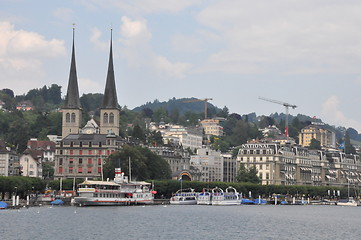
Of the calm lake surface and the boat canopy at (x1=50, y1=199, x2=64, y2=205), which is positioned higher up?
the boat canopy at (x1=50, y1=199, x2=64, y2=205)

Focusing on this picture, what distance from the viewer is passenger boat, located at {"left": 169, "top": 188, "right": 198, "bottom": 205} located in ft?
560

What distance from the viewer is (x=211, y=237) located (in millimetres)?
91500

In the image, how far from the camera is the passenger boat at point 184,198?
17062 cm

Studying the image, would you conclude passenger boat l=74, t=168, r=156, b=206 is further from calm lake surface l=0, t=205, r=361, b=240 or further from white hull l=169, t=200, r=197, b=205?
calm lake surface l=0, t=205, r=361, b=240

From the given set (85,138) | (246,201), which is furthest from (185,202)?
(85,138)

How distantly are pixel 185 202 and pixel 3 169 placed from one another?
161 ft

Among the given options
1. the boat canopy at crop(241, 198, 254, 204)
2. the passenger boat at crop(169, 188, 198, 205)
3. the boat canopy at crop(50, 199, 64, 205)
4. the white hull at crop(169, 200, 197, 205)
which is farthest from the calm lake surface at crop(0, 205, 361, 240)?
the boat canopy at crop(241, 198, 254, 204)

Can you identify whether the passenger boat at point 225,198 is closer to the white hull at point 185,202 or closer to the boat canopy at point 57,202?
the white hull at point 185,202

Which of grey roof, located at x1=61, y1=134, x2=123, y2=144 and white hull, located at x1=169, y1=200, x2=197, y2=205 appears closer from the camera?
white hull, located at x1=169, y1=200, x2=197, y2=205

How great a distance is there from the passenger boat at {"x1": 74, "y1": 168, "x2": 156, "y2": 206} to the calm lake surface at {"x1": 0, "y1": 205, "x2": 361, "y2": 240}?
1392 cm

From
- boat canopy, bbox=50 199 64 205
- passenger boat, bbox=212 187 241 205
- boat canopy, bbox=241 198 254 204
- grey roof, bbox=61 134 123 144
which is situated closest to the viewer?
boat canopy, bbox=50 199 64 205

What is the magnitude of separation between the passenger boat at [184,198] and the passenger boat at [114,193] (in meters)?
7.06

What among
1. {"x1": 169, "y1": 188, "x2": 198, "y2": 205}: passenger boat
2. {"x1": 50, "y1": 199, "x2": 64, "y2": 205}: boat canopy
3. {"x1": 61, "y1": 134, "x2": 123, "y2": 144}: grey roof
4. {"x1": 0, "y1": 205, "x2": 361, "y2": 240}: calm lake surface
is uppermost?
{"x1": 61, "y1": 134, "x2": 123, "y2": 144}: grey roof

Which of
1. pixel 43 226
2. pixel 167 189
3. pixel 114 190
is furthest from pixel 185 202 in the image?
pixel 43 226
